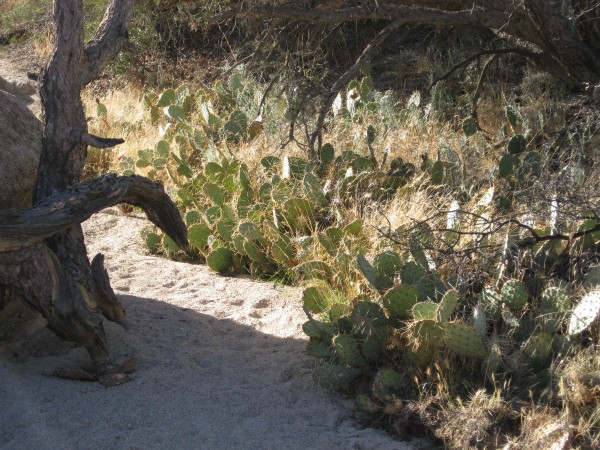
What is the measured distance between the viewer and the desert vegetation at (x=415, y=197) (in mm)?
4367

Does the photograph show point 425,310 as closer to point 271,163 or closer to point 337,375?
point 337,375

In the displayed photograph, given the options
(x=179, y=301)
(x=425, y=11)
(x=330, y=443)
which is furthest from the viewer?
(x=425, y=11)

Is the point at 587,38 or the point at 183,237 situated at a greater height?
the point at 587,38

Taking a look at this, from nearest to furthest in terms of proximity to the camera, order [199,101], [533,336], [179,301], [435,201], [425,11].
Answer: [533,336], [179,301], [435,201], [425,11], [199,101]

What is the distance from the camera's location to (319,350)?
4.80m

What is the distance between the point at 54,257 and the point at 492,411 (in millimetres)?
2536

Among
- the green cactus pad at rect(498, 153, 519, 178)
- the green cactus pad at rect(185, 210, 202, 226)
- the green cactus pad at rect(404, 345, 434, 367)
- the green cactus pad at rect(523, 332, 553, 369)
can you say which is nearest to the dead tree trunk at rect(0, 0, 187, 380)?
the green cactus pad at rect(185, 210, 202, 226)

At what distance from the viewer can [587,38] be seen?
7.30m

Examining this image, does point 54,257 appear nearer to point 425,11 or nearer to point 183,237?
point 183,237

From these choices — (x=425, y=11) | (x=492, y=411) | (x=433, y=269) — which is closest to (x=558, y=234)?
(x=433, y=269)

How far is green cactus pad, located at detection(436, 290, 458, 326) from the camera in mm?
4328

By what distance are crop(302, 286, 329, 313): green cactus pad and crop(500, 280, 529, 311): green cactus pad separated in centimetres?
121

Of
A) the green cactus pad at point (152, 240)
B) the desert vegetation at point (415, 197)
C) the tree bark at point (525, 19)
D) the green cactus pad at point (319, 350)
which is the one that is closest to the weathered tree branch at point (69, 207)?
the desert vegetation at point (415, 197)

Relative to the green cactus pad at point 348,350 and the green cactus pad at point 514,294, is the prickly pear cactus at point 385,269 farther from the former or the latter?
the green cactus pad at point 514,294
